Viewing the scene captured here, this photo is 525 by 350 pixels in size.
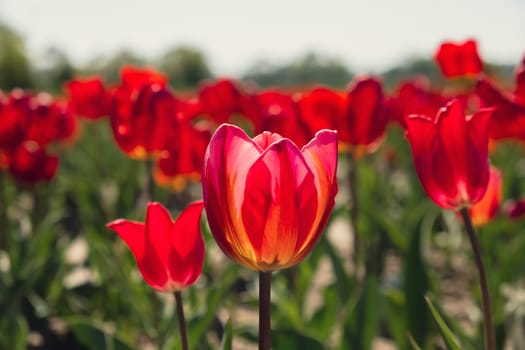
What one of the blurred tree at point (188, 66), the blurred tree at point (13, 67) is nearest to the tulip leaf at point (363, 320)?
the blurred tree at point (13, 67)

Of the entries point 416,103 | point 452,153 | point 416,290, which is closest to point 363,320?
point 416,290

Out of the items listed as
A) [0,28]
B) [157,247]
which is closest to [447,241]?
[157,247]

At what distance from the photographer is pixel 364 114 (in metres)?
1.87

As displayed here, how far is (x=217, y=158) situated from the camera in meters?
0.75

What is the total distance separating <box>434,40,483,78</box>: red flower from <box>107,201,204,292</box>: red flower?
0.78 m

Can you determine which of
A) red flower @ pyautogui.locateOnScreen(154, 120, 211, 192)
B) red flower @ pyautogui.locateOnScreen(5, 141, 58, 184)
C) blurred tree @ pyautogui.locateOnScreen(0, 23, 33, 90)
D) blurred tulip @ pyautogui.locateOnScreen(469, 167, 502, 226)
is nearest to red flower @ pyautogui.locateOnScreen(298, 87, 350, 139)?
red flower @ pyautogui.locateOnScreen(154, 120, 211, 192)

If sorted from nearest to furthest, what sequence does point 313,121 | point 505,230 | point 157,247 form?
point 157,247 → point 313,121 → point 505,230

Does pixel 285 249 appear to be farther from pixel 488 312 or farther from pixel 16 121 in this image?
pixel 16 121

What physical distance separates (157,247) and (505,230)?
2491 mm

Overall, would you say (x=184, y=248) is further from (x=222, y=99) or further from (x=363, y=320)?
(x=222, y=99)

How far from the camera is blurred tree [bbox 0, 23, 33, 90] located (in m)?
27.2

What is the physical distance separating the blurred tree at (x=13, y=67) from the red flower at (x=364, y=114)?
2658cm

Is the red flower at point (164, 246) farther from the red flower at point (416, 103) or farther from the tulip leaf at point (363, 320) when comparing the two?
the red flower at point (416, 103)

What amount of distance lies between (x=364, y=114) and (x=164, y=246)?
1.04 meters
